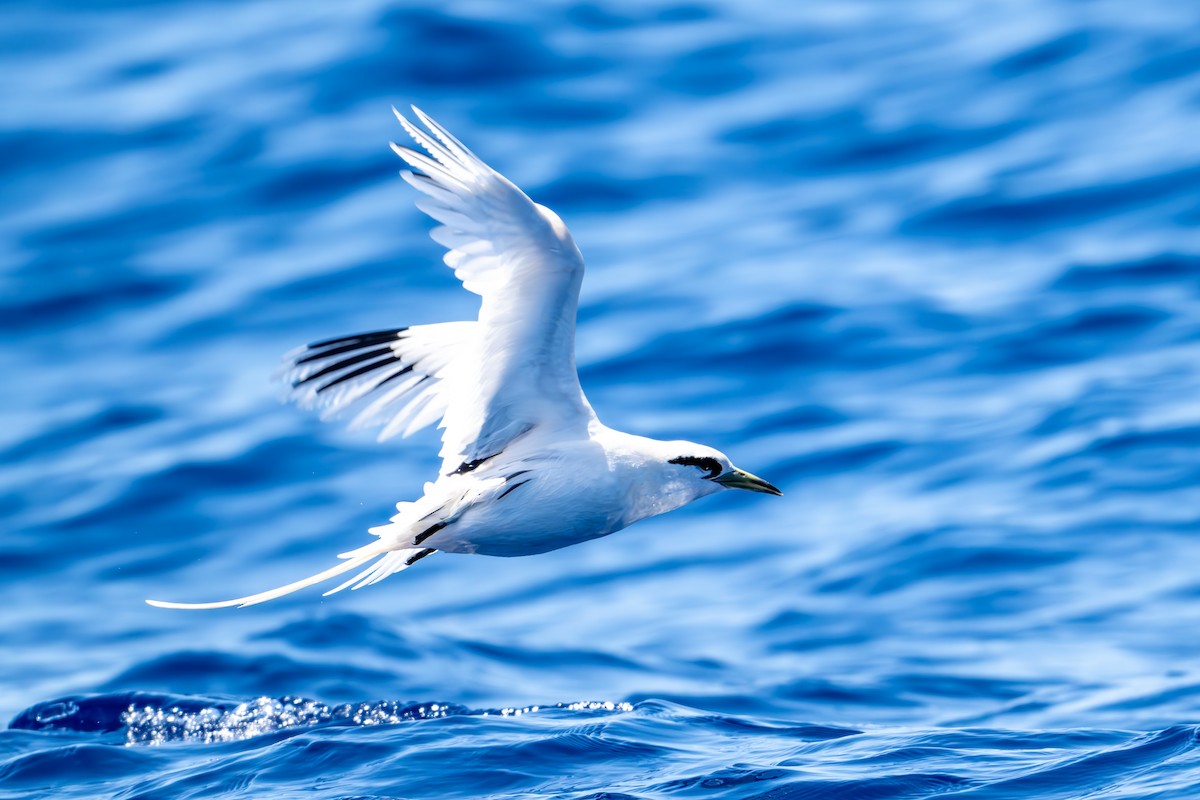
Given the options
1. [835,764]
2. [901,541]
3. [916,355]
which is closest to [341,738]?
[835,764]

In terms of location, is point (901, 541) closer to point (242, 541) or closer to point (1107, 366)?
point (1107, 366)

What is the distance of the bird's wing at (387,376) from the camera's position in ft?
32.9

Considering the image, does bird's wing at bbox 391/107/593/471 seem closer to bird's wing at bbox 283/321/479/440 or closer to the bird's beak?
bird's wing at bbox 283/321/479/440

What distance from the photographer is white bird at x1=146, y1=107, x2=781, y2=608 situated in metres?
8.55

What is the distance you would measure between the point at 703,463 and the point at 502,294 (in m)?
1.65

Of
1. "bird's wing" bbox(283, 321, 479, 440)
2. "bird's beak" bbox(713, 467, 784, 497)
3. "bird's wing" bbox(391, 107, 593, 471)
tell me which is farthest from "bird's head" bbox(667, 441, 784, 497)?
"bird's wing" bbox(283, 321, 479, 440)

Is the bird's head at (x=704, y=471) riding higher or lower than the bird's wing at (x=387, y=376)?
lower

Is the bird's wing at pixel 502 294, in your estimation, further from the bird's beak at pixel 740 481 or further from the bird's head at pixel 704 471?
the bird's beak at pixel 740 481

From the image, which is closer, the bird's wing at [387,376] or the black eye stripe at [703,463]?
the black eye stripe at [703,463]

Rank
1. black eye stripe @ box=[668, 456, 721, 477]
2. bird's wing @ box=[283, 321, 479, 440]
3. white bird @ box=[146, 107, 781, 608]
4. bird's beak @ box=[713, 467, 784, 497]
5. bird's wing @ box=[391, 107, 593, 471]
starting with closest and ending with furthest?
bird's wing @ box=[391, 107, 593, 471]
white bird @ box=[146, 107, 781, 608]
black eye stripe @ box=[668, 456, 721, 477]
bird's beak @ box=[713, 467, 784, 497]
bird's wing @ box=[283, 321, 479, 440]

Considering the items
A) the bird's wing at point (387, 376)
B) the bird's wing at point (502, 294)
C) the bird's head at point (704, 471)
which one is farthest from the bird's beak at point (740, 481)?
the bird's wing at point (387, 376)

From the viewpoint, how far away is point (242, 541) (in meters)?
15.7

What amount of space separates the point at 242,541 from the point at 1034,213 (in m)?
10.2

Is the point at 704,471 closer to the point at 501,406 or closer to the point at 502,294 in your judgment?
the point at 501,406
